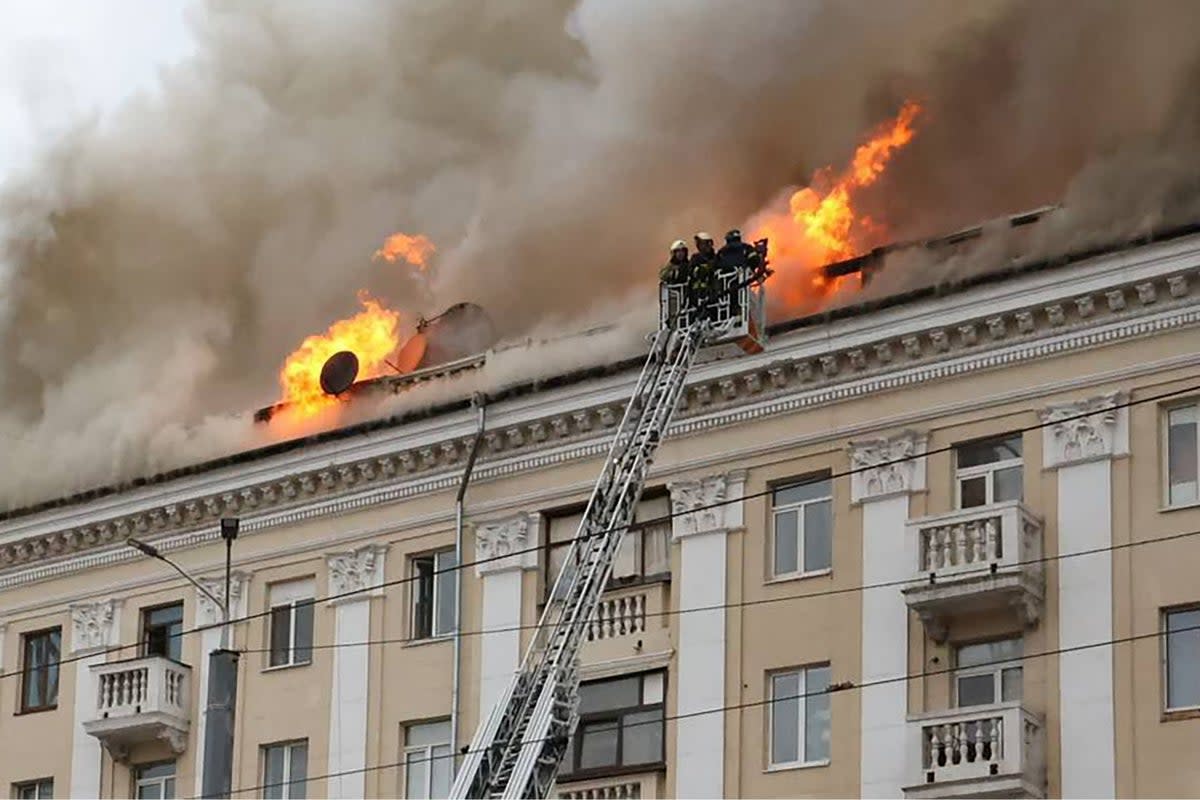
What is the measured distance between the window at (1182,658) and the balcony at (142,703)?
15.7 m

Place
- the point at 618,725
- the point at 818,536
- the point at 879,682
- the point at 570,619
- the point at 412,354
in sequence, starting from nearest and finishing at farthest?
the point at 570,619
the point at 879,682
the point at 818,536
the point at 618,725
the point at 412,354

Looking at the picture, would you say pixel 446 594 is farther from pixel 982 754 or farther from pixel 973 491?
pixel 982 754

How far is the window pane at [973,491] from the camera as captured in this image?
41.1 meters

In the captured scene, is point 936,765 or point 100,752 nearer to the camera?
point 936,765

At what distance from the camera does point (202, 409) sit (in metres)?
56.5

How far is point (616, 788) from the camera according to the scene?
4284cm

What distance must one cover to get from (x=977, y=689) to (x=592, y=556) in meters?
5.09

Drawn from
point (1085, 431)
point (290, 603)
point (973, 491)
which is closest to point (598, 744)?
point (973, 491)

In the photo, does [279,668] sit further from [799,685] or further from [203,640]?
[799,685]

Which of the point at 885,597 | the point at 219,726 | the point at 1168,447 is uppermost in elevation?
the point at 1168,447

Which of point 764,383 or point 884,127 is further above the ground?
point 884,127

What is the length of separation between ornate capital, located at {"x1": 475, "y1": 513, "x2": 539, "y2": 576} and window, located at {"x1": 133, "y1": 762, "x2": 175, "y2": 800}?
6.09 meters

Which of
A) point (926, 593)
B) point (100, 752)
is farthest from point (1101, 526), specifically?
point (100, 752)

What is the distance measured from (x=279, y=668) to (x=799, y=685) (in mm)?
8990
